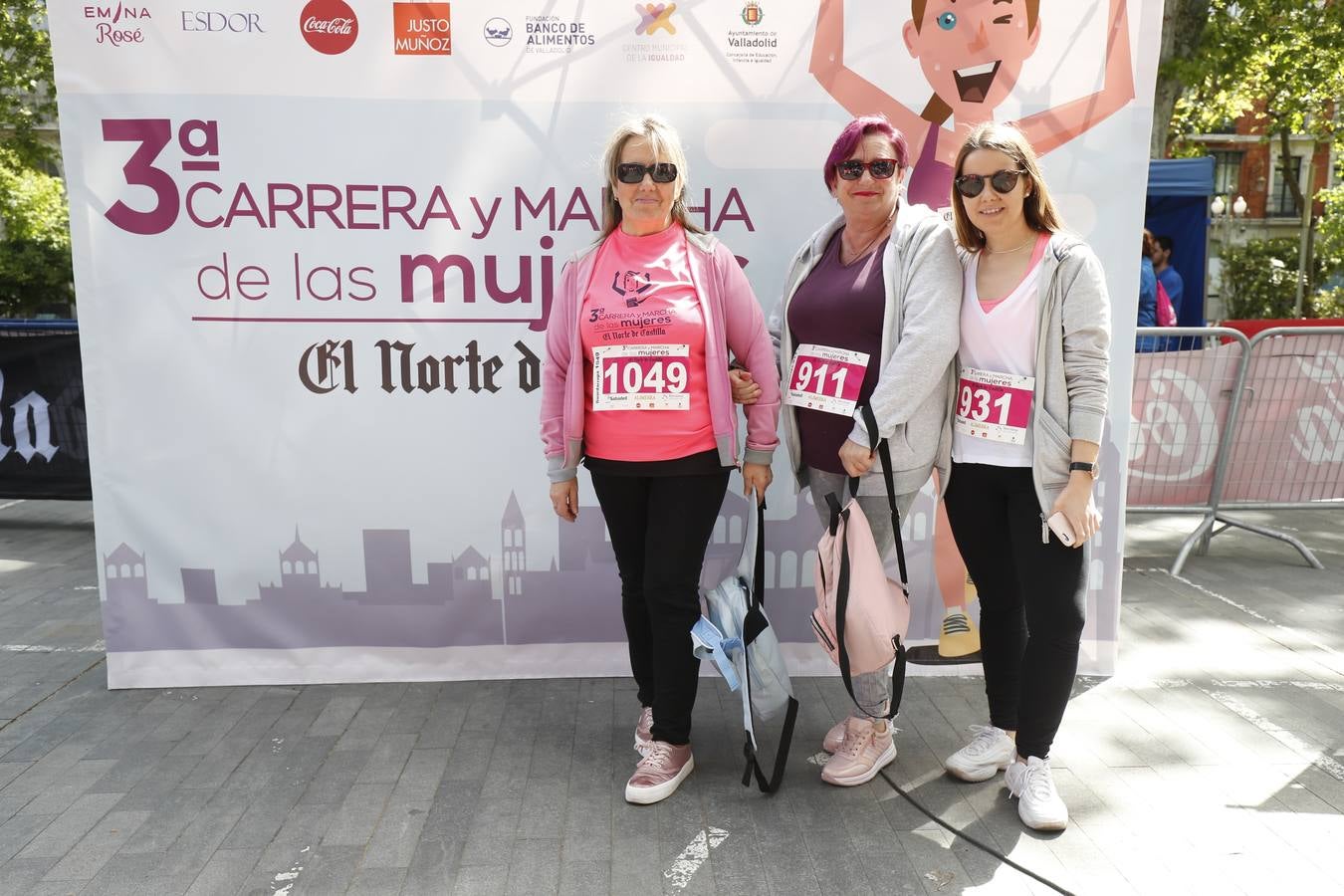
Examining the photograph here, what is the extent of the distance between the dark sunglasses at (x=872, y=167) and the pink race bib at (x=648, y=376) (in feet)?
2.25

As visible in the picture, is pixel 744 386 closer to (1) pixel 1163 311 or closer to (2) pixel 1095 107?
(2) pixel 1095 107

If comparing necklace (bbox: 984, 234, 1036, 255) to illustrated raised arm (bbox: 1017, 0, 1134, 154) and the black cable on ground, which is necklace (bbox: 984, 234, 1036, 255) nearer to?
illustrated raised arm (bbox: 1017, 0, 1134, 154)

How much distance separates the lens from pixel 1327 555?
19.9 feet

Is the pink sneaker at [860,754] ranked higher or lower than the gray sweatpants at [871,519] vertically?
lower

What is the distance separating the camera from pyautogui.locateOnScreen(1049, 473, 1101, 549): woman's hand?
2.72 metres

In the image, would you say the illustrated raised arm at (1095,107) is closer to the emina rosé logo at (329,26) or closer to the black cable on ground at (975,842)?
the black cable on ground at (975,842)

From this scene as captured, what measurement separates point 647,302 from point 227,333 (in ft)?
5.99

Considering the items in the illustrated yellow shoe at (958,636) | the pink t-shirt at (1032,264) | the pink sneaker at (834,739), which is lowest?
the pink sneaker at (834,739)

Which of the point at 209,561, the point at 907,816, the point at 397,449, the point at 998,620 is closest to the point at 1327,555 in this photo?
the point at 998,620

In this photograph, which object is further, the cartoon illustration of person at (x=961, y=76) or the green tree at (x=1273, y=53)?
the green tree at (x=1273, y=53)

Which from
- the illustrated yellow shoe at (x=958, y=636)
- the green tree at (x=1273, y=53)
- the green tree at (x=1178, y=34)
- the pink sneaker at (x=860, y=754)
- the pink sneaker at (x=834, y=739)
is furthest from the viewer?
the green tree at (x=1273, y=53)

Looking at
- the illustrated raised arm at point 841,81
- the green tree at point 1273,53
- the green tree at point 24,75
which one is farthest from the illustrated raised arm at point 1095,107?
the green tree at point 24,75

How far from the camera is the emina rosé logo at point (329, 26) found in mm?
3650

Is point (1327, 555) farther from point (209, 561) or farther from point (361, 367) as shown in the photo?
point (209, 561)
